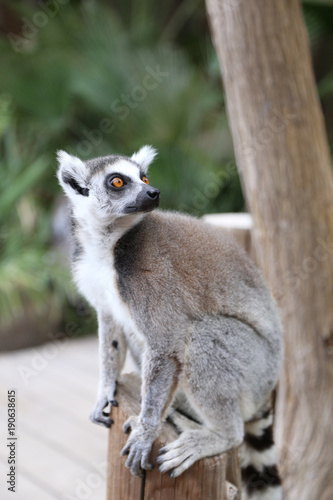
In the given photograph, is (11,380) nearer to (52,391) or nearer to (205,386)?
(52,391)

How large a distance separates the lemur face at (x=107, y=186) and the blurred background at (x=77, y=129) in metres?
2.97

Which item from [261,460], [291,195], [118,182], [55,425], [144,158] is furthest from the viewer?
[55,425]

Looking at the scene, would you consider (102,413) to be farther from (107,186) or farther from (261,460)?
(107,186)

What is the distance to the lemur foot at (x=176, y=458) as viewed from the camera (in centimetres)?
220

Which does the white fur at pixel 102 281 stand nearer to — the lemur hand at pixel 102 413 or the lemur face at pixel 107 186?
the lemur face at pixel 107 186

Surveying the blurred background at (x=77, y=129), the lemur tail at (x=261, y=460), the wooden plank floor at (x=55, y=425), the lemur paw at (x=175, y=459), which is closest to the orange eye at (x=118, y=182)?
the lemur paw at (x=175, y=459)

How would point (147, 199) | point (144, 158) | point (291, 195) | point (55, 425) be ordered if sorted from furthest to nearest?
point (55, 425) < point (291, 195) < point (144, 158) < point (147, 199)

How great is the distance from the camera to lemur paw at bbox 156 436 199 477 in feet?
7.21

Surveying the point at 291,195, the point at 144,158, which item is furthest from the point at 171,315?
the point at 291,195

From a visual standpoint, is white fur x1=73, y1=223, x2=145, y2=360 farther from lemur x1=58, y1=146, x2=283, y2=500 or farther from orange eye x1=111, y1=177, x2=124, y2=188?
orange eye x1=111, y1=177, x2=124, y2=188

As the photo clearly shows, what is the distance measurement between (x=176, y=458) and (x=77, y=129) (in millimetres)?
5799

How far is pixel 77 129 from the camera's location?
289 inches

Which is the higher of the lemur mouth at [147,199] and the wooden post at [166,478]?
the lemur mouth at [147,199]

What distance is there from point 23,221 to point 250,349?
16.2 ft
